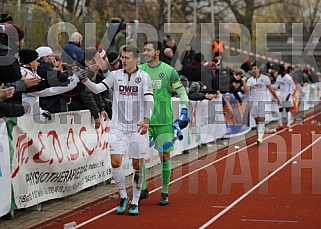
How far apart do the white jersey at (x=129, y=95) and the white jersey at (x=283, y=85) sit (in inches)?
716

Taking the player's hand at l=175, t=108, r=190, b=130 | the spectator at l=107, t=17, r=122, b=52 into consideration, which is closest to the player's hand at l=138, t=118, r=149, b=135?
the player's hand at l=175, t=108, r=190, b=130

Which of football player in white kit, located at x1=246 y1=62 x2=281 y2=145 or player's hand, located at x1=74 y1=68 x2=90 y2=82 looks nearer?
player's hand, located at x1=74 y1=68 x2=90 y2=82

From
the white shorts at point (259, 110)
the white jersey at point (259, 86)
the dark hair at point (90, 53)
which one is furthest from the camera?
the white jersey at point (259, 86)

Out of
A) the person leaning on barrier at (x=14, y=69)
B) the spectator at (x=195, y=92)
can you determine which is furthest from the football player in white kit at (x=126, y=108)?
the spectator at (x=195, y=92)

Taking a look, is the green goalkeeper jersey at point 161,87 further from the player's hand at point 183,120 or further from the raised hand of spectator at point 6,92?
the raised hand of spectator at point 6,92

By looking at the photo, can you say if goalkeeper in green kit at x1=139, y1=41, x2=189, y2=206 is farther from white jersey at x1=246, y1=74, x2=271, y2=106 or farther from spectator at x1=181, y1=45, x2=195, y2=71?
white jersey at x1=246, y1=74, x2=271, y2=106

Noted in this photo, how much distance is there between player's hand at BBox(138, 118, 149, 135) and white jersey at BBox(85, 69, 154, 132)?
121 millimetres

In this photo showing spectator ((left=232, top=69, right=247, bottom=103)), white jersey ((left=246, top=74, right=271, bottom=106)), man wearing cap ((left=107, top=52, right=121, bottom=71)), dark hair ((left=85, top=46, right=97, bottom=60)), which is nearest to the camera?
dark hair ((left=85, top=46, right=97, bottom=60))

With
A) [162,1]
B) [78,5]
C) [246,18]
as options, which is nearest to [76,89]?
[78,5]

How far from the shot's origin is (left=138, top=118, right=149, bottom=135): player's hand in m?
11.3

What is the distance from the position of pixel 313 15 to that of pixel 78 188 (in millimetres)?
50141

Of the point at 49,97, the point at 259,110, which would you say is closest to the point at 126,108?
the point at 49,97

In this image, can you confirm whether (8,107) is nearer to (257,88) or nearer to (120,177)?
(120,177)

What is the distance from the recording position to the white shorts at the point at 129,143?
11.5 meters
